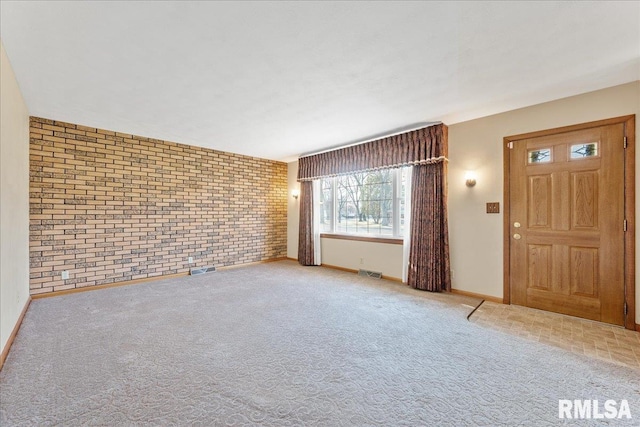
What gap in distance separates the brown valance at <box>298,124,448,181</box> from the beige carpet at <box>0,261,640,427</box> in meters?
2.19

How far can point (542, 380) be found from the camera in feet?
6.15

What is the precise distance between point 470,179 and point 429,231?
92cm

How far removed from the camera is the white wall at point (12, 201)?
216 cm

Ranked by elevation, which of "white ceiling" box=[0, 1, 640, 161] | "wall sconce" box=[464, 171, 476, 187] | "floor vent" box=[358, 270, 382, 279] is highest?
"white ceiling" box=[0, 1, 640, 161]

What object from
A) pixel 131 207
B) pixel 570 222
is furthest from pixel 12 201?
pixel 570 222

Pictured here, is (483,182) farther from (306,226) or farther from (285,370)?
(306,226)

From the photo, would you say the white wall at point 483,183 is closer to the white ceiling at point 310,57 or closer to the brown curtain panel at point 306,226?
the white ceiling at point 310,57

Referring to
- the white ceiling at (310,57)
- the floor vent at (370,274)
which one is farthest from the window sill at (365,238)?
the white ceiling at (310,57)

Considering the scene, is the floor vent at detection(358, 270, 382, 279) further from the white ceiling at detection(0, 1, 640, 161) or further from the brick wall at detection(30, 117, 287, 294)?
the white ceiling at detection(0, 1, 640, 161)

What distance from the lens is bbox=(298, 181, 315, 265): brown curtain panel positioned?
5.88 meters

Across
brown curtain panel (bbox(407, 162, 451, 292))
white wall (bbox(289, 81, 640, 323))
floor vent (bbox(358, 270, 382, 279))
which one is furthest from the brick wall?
white wall (bbox(289, 81, 640, 323))

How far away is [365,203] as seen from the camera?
5207mm

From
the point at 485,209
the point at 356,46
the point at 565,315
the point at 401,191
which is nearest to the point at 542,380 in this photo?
the point at 565,315

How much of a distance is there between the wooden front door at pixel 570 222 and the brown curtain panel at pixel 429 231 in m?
0.79
